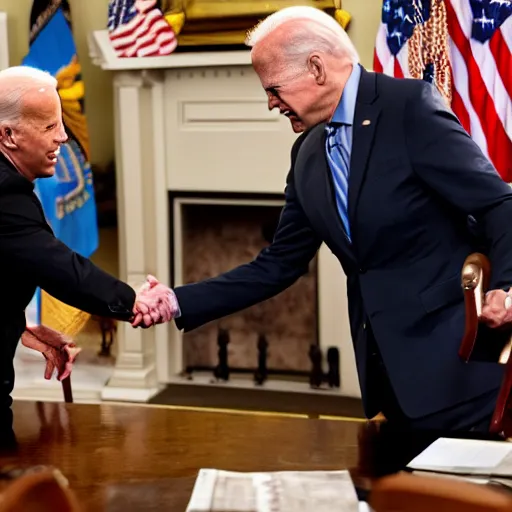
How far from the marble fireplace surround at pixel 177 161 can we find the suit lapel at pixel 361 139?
2.31 m

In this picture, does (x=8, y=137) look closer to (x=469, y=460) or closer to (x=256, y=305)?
(x=469, y=460)

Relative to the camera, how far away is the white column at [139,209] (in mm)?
4402

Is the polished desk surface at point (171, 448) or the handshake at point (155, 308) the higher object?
the handshake at point (155, 308)

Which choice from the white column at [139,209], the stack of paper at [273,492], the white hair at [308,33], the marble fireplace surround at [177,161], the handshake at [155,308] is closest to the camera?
the stack of paper at [273,492]

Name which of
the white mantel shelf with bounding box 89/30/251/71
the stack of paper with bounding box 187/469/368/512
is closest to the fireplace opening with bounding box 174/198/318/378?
the white mantel shelf with bounding box 89/30/251/71

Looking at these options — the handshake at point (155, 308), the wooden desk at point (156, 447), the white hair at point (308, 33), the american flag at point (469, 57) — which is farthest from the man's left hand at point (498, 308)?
the american flag at point (469, 57)

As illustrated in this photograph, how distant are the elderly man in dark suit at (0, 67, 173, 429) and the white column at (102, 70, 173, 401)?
90.7 inches

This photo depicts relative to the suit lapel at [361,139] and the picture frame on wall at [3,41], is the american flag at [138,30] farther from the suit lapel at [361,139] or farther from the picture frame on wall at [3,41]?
the suit lapel at [361,139]

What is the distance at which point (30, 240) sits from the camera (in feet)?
6.41

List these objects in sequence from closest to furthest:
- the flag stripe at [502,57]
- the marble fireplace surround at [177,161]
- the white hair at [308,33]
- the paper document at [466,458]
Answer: the paper document at [466,458], the white hair at [308,33], the flag stripe at [502,57], the marble fireplace surround at [177,161]

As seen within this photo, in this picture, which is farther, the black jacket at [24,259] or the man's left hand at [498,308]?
the black jacket at [24,259]

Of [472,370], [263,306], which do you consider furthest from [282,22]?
[263,306]

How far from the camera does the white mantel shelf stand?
4188 millimetres

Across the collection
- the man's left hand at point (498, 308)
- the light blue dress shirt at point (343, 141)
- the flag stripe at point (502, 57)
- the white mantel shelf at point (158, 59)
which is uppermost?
the white mantel shelf at point (158, 59)
